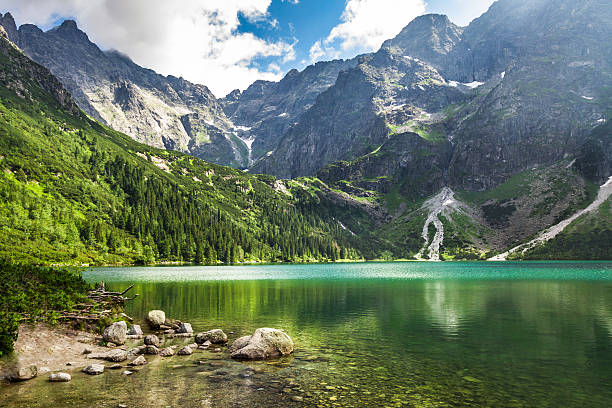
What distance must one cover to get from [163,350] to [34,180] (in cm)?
19554

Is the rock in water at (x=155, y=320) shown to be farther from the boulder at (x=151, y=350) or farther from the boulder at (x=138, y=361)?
the boulder at (x=138, y=361)

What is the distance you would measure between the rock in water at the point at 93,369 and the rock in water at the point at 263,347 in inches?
361

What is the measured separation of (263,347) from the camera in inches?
1116

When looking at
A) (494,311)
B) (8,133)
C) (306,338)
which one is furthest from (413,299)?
(8,133)

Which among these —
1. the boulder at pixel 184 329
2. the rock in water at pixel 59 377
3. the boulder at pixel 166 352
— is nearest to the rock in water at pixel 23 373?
the rock in water at pixel 59 377

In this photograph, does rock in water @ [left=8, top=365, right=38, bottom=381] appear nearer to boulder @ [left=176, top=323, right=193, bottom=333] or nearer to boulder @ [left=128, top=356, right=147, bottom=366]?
boulder @ [left=128, top=356, right=147, bottom=366]

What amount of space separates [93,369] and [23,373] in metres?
3.72

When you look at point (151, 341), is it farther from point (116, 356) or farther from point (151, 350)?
point (116, 356)

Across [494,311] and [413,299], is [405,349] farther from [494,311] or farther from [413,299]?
[413,299]

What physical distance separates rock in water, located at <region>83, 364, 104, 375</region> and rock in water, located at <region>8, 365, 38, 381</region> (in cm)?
279

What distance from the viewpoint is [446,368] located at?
24.6 m

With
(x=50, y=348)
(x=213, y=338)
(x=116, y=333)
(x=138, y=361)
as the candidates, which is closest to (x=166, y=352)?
(x=138, y=361)

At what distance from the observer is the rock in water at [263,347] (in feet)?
91.9

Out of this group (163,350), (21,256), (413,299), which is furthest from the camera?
(21,256)
